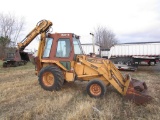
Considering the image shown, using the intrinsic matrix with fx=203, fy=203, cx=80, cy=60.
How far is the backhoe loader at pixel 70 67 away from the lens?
7199mm

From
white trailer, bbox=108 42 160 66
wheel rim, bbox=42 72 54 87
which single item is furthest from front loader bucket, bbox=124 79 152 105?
white trailer, bbox=108 42 160 66

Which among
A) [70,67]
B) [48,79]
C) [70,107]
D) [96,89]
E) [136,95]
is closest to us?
[70,107]

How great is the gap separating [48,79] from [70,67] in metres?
1.07

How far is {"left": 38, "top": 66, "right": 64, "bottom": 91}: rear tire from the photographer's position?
789 cm

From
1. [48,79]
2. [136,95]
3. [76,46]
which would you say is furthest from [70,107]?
[76,46]

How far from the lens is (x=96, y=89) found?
7.16m

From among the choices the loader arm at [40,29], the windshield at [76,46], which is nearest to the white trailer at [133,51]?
the windshield at [76,46]

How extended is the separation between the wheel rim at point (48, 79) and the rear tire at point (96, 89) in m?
1.76

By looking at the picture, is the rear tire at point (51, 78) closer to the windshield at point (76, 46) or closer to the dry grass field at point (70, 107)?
the dry grass field at point (70, 107)

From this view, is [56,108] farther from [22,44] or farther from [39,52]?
[22,44]

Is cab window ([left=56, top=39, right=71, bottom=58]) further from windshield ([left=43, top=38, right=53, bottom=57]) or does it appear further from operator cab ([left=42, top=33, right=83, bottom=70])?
windshield ([left=43, top=38, right=53, bottom=57])

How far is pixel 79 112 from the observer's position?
211 inches

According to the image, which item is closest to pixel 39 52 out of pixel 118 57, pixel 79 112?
pixel 79 112

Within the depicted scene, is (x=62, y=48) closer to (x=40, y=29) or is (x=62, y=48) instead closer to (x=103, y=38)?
(x=40, y=29)
